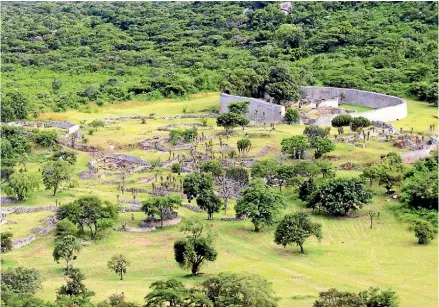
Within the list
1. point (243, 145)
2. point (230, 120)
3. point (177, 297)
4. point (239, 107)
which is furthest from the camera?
point (239, 107)

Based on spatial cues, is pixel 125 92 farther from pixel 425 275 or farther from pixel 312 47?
pixel 425 275

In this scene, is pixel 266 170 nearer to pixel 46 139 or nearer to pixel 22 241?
pixel 22 241

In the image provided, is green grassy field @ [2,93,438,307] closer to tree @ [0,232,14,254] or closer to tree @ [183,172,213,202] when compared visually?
tree @ [0,232,14,254]

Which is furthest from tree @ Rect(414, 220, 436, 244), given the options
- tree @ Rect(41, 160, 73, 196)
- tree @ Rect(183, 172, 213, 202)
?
tree @ Rect(41, 160, 73, 196)

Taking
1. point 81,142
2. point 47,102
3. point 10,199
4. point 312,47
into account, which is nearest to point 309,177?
point 10,199

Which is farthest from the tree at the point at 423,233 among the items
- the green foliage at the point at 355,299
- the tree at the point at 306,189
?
the green foliage at the point at 355,299

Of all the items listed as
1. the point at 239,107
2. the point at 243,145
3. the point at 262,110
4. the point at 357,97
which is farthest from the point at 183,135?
the point at 357,97

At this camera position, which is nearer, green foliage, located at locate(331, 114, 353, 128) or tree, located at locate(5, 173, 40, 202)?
tree, located at locate(5, 173, 40, 202)
